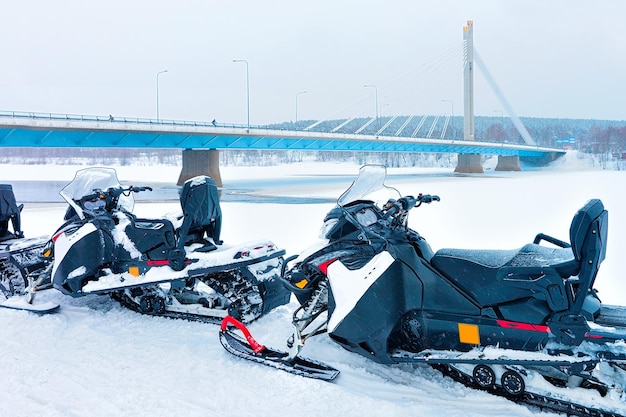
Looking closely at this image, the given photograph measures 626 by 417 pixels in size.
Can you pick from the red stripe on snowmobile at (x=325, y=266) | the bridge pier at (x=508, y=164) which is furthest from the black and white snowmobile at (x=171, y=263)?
the bridge pier at (x=508, y=164)

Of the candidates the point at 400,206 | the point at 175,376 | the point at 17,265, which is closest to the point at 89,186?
the point at 17,265

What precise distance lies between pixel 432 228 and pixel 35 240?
765 cm

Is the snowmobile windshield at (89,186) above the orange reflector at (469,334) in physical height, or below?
above

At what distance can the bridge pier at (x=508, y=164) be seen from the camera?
6306 centimetres

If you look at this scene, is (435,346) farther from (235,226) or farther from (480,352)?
(235,226)

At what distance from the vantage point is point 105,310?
5.82 metres

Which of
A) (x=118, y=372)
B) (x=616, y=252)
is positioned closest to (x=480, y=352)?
(x=118, y=372)

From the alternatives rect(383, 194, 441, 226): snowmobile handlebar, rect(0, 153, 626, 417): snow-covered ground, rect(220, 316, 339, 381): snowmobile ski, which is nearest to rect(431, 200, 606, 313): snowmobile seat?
rect(383, 194, 441, 226): snowmobile handlebar

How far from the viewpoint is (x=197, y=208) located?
5.58 m

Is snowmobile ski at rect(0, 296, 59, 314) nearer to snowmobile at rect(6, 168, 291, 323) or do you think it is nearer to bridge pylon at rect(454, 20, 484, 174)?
snowmobile at rect(6, 168, 291, 323)

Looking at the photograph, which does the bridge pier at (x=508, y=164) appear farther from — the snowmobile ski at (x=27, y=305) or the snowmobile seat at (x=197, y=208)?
the snowmobile ski at (x=27, y=305)

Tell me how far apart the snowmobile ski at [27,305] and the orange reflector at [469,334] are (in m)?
4.28

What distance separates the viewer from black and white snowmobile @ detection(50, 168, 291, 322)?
5.39 meters

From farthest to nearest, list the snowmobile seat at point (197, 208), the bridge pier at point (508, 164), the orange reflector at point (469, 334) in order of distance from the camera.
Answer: the bridge pier at point (508, 164)
the snowmobile seat at point (197, 208)
the orange reflector at point (469, 334)
